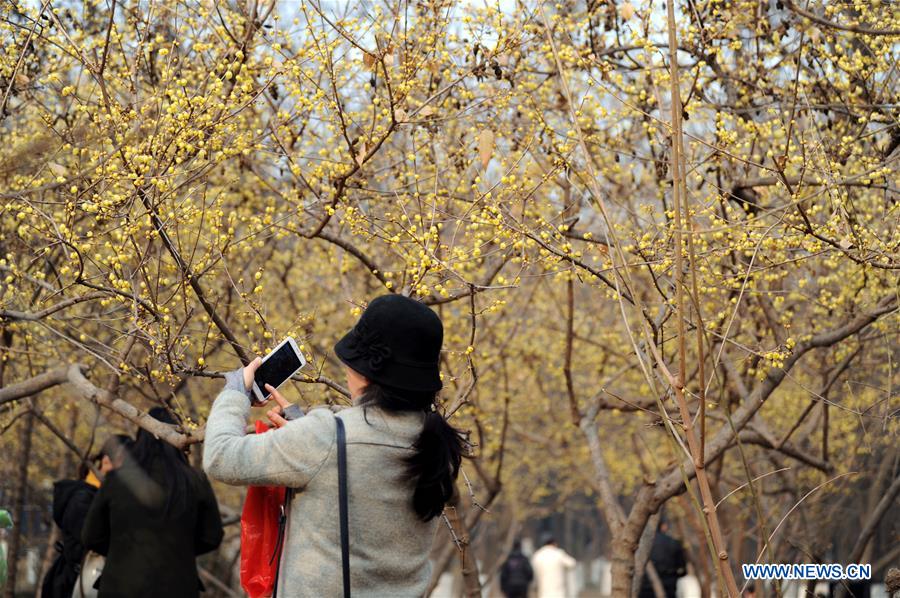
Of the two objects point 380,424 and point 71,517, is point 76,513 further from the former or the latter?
point 380,424

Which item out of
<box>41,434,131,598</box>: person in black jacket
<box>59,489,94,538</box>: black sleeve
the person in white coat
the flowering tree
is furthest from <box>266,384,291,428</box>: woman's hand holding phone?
the person in white coat

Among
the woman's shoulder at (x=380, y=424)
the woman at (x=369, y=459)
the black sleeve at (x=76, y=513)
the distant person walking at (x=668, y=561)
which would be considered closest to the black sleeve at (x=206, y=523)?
the black sleeve at (x=76, y=513)

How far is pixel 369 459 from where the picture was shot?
299 centimetres

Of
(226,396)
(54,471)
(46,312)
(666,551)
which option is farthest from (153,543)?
(54,471)

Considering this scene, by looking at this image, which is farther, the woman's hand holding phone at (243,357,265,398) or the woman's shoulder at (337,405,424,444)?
the woman's hand holding phone at (243,357,265,398)

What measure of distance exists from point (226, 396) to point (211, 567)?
381 inches

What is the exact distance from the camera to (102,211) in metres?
4.75

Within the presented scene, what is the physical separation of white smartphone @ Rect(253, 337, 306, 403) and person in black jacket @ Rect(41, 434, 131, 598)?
10.3 feet

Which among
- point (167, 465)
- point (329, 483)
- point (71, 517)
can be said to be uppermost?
point (167, 465)

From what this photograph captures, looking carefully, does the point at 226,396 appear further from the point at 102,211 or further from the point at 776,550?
the point at 776,550

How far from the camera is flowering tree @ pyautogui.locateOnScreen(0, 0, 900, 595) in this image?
4995mm

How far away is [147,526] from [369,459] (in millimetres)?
3166

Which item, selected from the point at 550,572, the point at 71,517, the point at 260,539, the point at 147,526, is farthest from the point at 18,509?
the point at 550,572

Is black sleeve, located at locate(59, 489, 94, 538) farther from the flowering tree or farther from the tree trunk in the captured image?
the tree trunk
